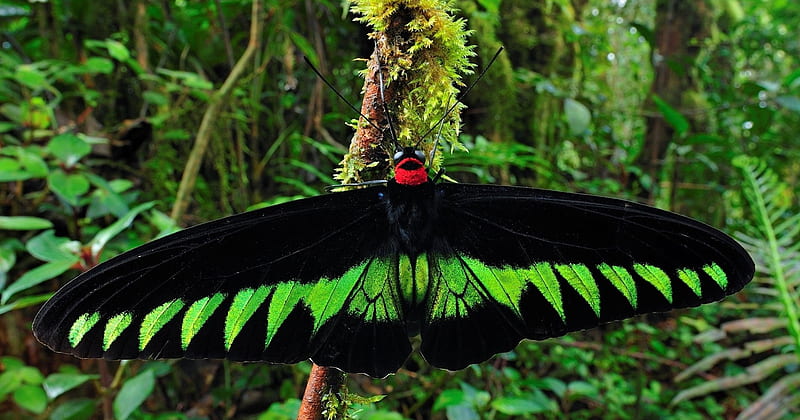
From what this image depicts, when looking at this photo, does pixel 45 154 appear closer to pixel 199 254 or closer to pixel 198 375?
pixel 198 375

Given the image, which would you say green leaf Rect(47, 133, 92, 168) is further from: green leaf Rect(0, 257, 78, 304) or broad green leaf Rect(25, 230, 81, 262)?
green leaf Rect(0, 257, 78, 304)

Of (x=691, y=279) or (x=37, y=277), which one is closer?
(x=691, y=279)

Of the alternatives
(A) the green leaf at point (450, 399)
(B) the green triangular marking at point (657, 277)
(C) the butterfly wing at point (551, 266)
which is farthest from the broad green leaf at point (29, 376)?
(B) the green triangular marking at point (657, 277)

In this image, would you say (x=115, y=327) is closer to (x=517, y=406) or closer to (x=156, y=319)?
(x=156, y=319)

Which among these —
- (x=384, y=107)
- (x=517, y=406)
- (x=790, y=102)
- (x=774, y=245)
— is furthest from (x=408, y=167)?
(x=790, y=102)

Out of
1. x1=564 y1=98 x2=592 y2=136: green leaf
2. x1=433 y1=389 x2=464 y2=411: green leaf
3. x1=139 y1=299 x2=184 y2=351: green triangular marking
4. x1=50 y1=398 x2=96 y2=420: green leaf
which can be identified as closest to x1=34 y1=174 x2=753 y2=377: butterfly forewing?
x1=139 y1=299 x2=184 y2=351: green triangular marking

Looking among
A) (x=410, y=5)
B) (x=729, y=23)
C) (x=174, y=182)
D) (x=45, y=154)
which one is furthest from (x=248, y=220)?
(x=729, y=23)
